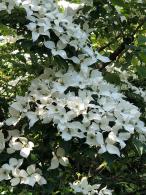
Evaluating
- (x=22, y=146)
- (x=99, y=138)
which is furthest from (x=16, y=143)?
(x=99, y=138)

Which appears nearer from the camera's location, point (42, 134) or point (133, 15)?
point (42, 134)

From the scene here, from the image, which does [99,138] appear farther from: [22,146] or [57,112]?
[22,146]

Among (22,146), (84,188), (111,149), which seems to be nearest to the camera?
(111,149)

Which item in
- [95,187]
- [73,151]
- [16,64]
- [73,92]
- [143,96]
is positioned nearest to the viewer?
[73,151]

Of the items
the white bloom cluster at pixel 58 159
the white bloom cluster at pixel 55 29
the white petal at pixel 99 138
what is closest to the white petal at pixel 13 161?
the white bloom cluster at pixel 58 159

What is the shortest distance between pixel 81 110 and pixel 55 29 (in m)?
0.43

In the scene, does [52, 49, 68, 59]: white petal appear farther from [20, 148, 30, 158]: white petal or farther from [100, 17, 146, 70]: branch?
[100, 17, 146, 70]: branch

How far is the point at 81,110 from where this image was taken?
1976mm

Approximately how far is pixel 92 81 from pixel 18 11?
1.58ft

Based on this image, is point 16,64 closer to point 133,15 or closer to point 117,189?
point 133,15

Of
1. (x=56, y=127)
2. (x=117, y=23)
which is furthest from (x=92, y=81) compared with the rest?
(x=117, y=23)

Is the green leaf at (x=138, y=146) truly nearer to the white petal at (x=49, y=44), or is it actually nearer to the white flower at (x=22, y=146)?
the white flower at (x=22, y=146)

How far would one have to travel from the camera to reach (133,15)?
2.81 meters

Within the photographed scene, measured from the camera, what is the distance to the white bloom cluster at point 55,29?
211 centimetres
